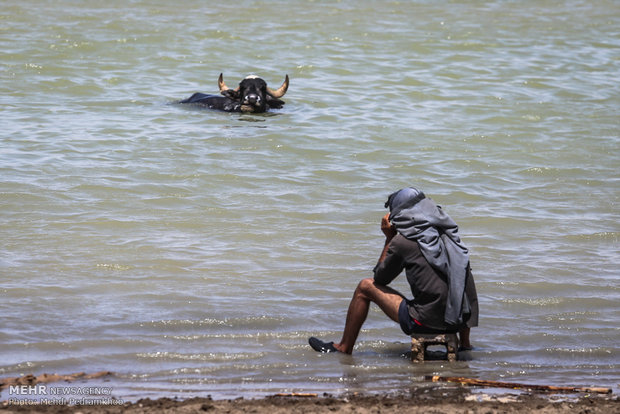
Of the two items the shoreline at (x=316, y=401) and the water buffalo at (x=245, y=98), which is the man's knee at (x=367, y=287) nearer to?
the shoreline at (x=316, y=401)

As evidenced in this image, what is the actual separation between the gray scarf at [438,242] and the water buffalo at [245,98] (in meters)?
9.79

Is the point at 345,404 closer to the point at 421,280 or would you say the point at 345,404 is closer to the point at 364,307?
the point at 421,280

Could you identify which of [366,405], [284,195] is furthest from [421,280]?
[284,195]

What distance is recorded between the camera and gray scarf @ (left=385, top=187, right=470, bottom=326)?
631 cm

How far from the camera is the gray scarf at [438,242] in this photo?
6309 millimetres

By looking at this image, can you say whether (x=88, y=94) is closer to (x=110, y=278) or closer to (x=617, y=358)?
(x=110, y=278)

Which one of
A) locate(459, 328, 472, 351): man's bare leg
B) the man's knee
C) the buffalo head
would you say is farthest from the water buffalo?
locate(459, 328, 472, 351): man's bare leg

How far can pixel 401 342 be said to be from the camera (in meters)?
6.96

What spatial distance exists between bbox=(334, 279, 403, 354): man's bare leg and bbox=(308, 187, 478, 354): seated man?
2.6 inches

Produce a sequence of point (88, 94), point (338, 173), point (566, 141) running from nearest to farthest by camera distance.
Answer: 1. point (338, 173)
2. point (566, 141)
3. point (88, 94)

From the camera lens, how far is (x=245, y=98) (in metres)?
16.0

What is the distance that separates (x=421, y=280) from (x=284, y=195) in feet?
16.5

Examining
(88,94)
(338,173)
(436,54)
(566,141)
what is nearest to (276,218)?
(338,173)

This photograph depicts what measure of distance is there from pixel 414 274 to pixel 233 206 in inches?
182
